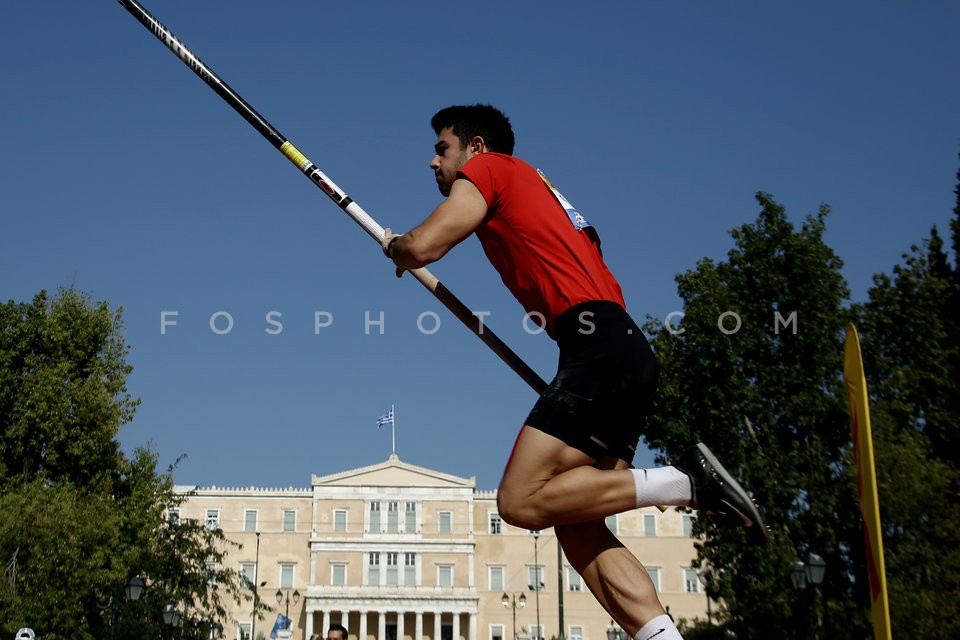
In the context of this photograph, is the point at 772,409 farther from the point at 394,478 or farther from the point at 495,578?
the point at 394,478

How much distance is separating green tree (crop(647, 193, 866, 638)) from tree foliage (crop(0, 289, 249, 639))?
53.3 ft

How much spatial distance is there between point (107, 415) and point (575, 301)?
28440 millimetres

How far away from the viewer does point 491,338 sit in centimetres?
480

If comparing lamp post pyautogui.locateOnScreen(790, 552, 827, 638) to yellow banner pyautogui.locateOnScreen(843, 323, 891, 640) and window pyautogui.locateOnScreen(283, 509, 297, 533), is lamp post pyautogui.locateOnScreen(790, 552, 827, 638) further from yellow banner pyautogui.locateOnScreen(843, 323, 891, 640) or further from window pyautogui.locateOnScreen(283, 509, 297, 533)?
window pyautogui.locateOnScreen(283, 509, 297, 533)

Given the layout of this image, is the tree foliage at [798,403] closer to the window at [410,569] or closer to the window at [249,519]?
the window at [410,569]

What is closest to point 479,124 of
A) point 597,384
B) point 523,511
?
point 597,384

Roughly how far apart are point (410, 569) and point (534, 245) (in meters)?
78.6

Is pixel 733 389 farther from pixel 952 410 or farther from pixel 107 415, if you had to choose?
pixel 107 415

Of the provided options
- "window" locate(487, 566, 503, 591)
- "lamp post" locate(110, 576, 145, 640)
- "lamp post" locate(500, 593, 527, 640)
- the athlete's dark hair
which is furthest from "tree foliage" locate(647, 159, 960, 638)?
"window" locate(487, 566, 503, 591)

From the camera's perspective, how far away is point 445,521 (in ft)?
266

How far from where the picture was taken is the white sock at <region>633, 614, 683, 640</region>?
12.8ft

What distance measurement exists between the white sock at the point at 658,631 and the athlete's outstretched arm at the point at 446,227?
1703mm

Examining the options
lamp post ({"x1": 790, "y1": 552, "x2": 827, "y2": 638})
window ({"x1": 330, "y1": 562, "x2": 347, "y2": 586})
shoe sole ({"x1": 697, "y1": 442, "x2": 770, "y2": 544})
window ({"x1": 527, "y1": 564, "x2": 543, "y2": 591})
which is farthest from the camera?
window ({"x1": 330, "y1": 562, "x2": 347, "y2": 586})

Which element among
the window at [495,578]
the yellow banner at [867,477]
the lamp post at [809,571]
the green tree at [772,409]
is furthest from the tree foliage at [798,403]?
the window at [495,578]
